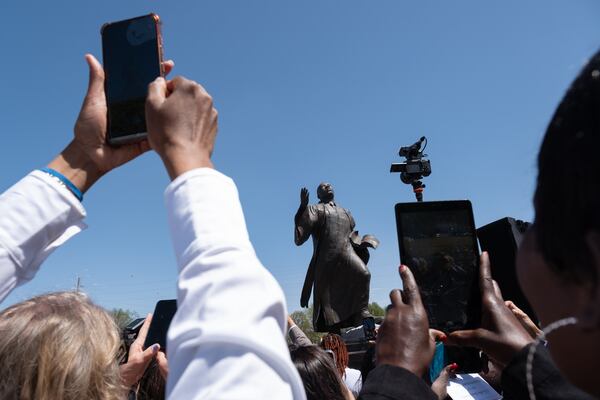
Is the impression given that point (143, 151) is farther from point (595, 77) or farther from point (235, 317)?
point (595, 77)

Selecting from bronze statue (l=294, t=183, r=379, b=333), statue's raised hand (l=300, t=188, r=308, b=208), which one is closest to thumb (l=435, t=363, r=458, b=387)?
statue's raised hand (l=300, t=188, r=308, b=208)

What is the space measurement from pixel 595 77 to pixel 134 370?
2.05m

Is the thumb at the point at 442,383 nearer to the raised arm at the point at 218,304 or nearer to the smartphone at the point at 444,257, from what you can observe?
the smartphone at the point at 444,257

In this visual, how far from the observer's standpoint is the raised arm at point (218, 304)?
0.76 m

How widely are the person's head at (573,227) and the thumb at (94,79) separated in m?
1.19

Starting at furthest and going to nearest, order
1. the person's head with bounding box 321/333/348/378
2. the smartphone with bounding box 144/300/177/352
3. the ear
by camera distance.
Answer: the person's head with bounding box 321/333/348/378
the smartphone with bounding box 144/300/177/352
the ear

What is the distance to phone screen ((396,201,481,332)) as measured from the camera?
1.78m

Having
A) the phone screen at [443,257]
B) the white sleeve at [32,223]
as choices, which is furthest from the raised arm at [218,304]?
the phone screen at [443,257]

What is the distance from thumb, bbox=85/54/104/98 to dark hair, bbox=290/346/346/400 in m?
1.58

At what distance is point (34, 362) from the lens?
1320 mm

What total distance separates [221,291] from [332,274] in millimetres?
7680

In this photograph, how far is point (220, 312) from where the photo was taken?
789mm

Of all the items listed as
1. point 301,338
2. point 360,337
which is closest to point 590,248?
point 301,338

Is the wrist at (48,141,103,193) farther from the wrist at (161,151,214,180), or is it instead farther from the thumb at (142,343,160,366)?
the thumb at (142,343,160,366)
